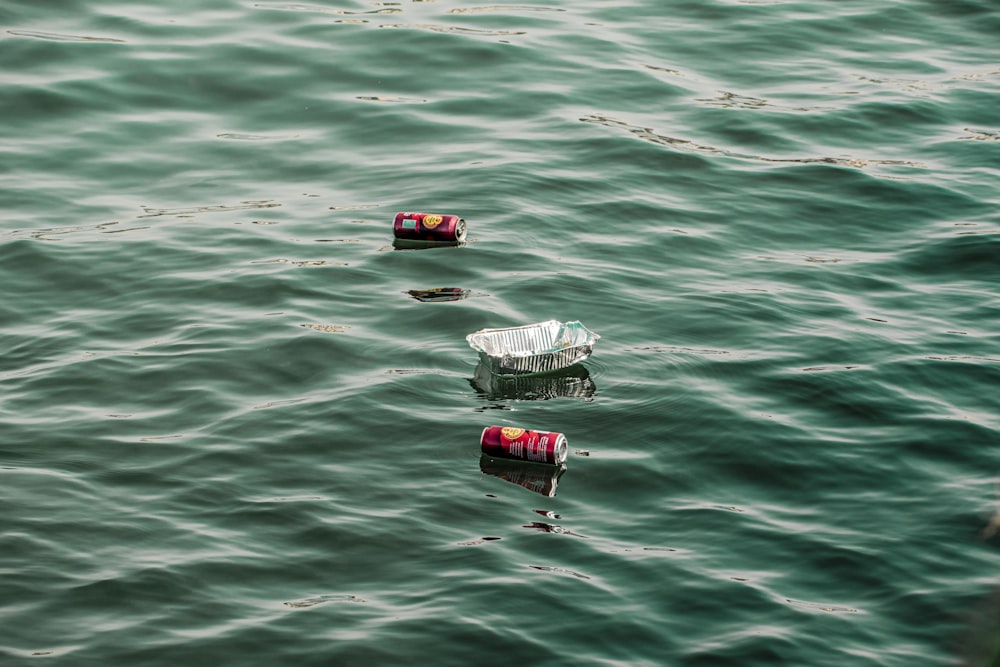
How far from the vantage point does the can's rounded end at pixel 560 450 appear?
979 centimetres

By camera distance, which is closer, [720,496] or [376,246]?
[720,496]

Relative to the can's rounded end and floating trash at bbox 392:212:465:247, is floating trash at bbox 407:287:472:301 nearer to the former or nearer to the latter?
floating trash at bbox 392:212:465:247

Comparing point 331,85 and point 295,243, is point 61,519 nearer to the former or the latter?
point 295,243

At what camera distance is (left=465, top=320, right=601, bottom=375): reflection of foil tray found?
11062 mm

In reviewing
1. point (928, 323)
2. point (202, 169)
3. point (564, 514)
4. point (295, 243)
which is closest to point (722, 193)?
point (928, 323)

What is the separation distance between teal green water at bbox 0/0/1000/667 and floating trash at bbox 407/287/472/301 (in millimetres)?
116

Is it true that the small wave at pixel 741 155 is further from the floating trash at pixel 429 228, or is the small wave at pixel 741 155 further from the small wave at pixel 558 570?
the small wave at pixel 558 570

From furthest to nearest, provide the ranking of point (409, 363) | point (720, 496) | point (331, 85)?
point (331, 85) → point (409, 363) → point (720, 496)

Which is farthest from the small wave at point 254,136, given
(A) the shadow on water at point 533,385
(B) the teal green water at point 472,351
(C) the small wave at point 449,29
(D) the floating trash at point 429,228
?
(A) the shadow on water at point 533,385

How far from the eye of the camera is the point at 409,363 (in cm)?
1145

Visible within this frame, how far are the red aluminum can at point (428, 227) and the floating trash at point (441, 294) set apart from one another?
806mm

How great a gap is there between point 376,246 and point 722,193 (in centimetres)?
402

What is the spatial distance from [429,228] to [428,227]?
0.02 m

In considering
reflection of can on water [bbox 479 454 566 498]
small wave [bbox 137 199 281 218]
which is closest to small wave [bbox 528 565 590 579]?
reflection of can on water [bbox 479 454 566 498]
